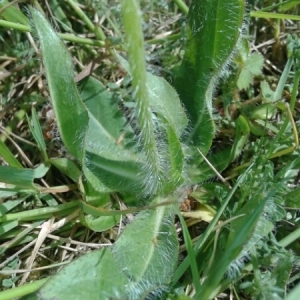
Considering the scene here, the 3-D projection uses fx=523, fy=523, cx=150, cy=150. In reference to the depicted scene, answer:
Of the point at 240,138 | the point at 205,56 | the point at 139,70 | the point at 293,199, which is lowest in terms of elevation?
the point at 293,199

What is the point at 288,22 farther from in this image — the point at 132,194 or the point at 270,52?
the point at 132,194

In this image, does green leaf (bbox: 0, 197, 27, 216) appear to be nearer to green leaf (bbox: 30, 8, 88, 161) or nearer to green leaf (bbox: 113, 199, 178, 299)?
green leaf (bbox: 30, 8, 88, 161)

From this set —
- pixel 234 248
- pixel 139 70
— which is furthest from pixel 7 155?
pixel 234 248

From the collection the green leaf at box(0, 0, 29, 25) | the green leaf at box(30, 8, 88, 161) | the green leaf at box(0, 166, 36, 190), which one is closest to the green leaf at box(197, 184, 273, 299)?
the green leaf at box(30, 8, 88, 161)

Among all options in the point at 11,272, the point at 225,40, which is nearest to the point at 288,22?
the point at 225,40

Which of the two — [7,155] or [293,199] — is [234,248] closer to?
[293,199]

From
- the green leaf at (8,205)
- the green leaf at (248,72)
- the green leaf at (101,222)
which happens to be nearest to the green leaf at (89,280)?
the green leaf at (101,222)

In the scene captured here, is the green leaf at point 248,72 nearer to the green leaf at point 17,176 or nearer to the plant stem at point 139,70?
the plant stem at point 139,70
